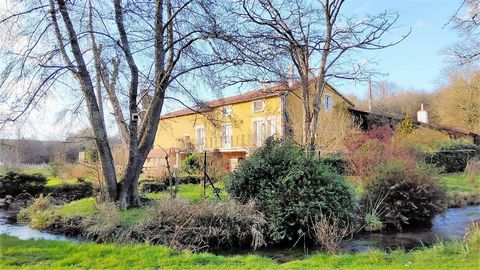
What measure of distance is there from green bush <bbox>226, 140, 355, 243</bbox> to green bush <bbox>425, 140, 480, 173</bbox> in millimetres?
16183

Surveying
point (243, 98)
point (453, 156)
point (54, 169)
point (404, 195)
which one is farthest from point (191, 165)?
point (453, 156)

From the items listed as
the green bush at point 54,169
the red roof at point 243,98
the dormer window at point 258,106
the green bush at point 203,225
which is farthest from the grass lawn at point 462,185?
the green bush at point 54,169

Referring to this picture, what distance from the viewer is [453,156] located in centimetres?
2472

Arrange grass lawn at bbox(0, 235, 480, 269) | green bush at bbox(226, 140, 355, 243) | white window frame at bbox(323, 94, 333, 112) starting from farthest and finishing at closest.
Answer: white window frame at bbox(323, 94, 333, 112)
green bush at bbox(226, 140, 355, 243)
grass lawn at bbox(0, 235, 480, 269)

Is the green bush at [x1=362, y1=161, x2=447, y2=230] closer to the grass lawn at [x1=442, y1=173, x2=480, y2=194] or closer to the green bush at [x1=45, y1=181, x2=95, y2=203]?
the grass lawn at [x1=442, y1=173, x2=480, y2=194]

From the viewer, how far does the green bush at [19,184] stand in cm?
1783

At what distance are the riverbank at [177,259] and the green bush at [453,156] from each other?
1855 centimetres

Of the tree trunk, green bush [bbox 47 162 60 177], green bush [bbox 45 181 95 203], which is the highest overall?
the tree trunk

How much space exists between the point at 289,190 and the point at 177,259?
4096 mm

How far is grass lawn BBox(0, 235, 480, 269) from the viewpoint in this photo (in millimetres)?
6145

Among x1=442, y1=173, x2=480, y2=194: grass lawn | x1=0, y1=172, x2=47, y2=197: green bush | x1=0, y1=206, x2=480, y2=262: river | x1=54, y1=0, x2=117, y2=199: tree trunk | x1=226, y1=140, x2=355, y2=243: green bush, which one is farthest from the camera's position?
x1=0, y1=172, x2=47, y2=197: green bush

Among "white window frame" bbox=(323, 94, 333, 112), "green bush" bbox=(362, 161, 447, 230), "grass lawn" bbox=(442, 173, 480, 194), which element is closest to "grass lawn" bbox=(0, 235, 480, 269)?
"green bush" bbox=(362, 161, 447, 230)

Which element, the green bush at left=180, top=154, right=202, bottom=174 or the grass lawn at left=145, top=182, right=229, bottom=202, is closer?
the grass lawn at left=145, top=182, right=229, bottom=202

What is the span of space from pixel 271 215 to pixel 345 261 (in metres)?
3.09
